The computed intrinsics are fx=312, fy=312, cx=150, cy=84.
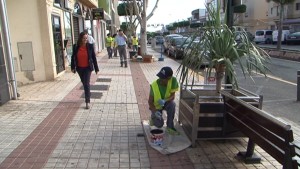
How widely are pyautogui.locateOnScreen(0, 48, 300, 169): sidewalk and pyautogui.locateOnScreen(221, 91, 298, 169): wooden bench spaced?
54 centimetres

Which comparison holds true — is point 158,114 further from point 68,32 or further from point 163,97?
point 68,32

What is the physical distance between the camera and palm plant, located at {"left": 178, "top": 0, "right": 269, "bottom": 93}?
15.1 ft

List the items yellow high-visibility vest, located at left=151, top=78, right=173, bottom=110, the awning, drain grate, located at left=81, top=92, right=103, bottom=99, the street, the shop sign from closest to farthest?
yellow high-visibility vest, located at left=151, top=78, right=173, bottom=110
the street
drain grate, located at left=81, top=92, right=103, bottom=99
the shop sign
the awning

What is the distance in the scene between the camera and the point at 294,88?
9.99 m

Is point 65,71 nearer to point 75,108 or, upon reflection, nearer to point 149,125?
point 75,108

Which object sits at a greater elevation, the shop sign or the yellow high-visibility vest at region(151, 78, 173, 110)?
the shop sign

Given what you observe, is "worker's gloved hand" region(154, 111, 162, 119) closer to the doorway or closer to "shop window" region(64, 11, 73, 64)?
the doorway

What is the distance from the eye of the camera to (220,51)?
4.68 m

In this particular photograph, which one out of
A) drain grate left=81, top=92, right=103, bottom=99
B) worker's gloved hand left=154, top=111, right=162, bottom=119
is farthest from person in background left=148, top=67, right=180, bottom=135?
drain grate left=81, top=92, right=103, bottom=99

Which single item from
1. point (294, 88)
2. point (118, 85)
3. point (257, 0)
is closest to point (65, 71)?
point (118, 85)

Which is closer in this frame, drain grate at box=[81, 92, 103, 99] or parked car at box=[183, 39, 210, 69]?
parked car at box=[183, 39, 210, 69]

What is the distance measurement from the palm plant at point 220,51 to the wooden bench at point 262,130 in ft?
1.69

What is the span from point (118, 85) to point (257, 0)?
183ft

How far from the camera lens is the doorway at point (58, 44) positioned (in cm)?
1131
